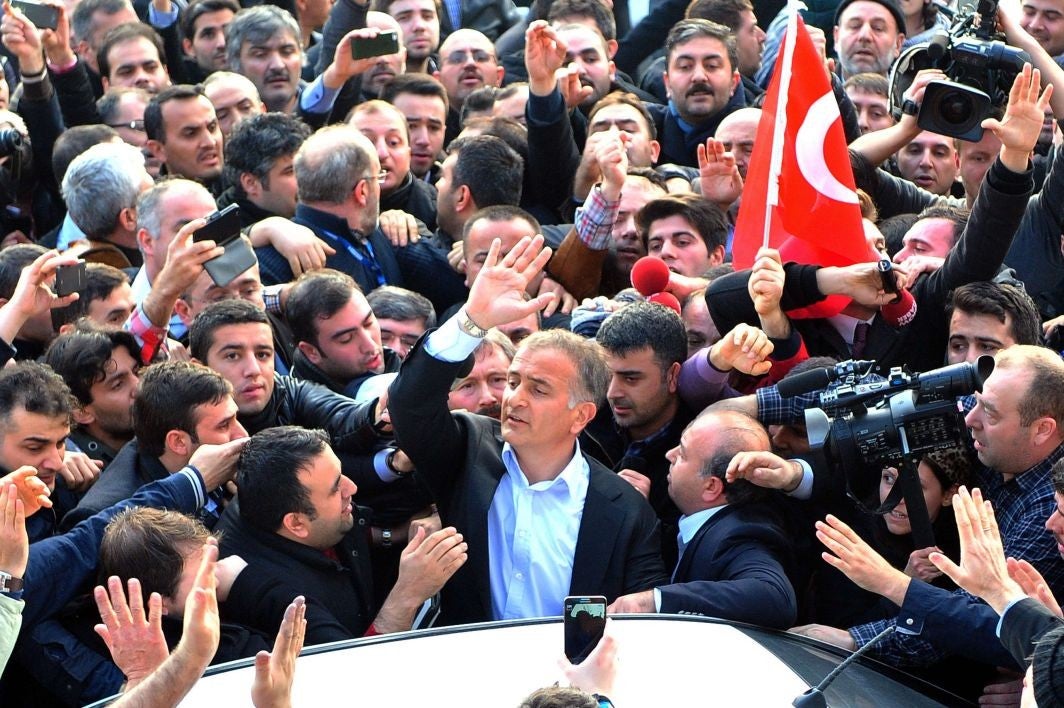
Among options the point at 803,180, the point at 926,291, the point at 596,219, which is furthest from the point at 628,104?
the point at 926,291

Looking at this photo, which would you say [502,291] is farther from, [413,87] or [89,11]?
[89,11]

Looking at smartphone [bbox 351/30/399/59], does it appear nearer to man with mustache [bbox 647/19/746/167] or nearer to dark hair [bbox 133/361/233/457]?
man with mustache [bbox 647/19/746/167]

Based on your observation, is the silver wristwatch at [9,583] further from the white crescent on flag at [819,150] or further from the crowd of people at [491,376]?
the white crescent on flag at [819,150]

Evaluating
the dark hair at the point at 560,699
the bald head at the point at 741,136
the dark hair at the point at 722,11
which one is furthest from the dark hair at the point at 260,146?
the dark hair at the point at 560,699

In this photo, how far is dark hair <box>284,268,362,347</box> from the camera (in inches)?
274

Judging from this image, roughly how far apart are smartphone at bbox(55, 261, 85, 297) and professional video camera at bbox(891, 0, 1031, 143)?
3.49 metres

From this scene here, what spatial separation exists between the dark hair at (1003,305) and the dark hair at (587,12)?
472cm

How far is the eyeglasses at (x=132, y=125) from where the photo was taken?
9469 millimetres

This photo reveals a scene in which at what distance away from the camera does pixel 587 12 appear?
10.7m

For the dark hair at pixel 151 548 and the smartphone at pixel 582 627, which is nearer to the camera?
the smartphone at pixel 582 627

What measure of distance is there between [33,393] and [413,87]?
412cm

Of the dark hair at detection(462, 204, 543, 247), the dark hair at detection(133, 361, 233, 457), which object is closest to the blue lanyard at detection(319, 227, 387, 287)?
the dark hair at detection(462, 204, 543, 247)

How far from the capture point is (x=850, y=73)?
10.4 meters

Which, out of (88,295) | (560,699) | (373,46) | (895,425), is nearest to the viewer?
(560,699)
